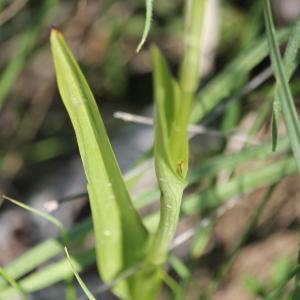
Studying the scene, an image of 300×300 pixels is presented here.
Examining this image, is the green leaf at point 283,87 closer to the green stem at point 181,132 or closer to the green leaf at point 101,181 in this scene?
the green stem at point 181,132

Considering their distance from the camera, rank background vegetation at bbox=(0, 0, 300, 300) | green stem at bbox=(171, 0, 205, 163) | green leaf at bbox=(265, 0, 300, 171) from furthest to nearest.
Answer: background vegetation at bbox=(0, 0, 300, 300)
green stem at bbox=(171, 0, 205, 163)
green leaf at bbox=(265, 0, 300, 171)

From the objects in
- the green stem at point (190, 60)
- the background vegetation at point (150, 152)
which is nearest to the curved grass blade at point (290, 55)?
the background vegetation at point (150, 152)

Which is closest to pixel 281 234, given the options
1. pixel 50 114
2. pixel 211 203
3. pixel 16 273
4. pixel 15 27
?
pixel 211 203

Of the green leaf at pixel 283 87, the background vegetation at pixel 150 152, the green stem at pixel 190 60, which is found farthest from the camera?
the background vegetation at pixel 150 152

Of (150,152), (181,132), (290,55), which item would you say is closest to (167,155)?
(181,132)

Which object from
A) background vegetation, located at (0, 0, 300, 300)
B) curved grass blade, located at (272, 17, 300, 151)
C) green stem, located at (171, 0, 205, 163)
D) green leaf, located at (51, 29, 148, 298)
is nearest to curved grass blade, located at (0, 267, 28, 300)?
background vegetation, located at (0, 0, 300, 300)

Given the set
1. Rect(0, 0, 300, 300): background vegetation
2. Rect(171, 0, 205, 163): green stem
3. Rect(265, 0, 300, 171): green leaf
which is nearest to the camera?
Rect(265, 0, 300, 171): green leaf

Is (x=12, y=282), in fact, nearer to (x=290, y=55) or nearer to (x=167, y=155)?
(x=167, y=155)

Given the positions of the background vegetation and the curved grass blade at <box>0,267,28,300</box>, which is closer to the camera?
the curved grass blade at <box>0,267,28,300</box>

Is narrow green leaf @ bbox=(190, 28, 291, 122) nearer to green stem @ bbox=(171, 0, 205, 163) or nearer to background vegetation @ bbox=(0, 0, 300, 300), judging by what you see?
background vegetation @ bbox=(0, 0, 300, 300)
